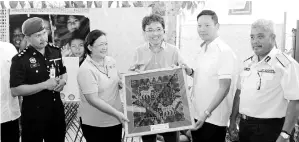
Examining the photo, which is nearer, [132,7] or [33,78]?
[33,78]

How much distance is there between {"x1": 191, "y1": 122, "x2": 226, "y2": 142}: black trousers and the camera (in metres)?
2.68

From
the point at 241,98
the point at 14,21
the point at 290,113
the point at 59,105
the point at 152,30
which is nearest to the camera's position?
the point at 290,113

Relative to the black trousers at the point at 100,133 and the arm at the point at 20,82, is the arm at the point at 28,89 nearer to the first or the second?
the arm at the point at 20,82

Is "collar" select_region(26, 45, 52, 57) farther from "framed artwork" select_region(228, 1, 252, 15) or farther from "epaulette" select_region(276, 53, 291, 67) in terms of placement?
"framed artwork" select_region(228, 1, 252, 15)

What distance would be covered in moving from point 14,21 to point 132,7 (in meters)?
1.47

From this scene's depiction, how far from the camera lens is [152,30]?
271 cm

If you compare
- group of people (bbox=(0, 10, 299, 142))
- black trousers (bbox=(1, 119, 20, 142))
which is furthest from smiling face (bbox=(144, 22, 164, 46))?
black trousers (bbox=(1, 119, 20, 142))

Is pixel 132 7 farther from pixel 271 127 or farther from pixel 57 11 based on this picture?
pixel 271 127

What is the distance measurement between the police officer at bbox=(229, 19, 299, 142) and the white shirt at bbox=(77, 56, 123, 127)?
1154 mm

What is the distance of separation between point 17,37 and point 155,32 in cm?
203

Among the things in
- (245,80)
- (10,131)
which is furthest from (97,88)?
(245,80)

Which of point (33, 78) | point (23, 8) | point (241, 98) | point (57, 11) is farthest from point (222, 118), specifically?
point (23, 8)

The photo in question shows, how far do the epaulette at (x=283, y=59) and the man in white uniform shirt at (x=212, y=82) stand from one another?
374 millimetres

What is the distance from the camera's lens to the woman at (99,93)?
8.63ft
